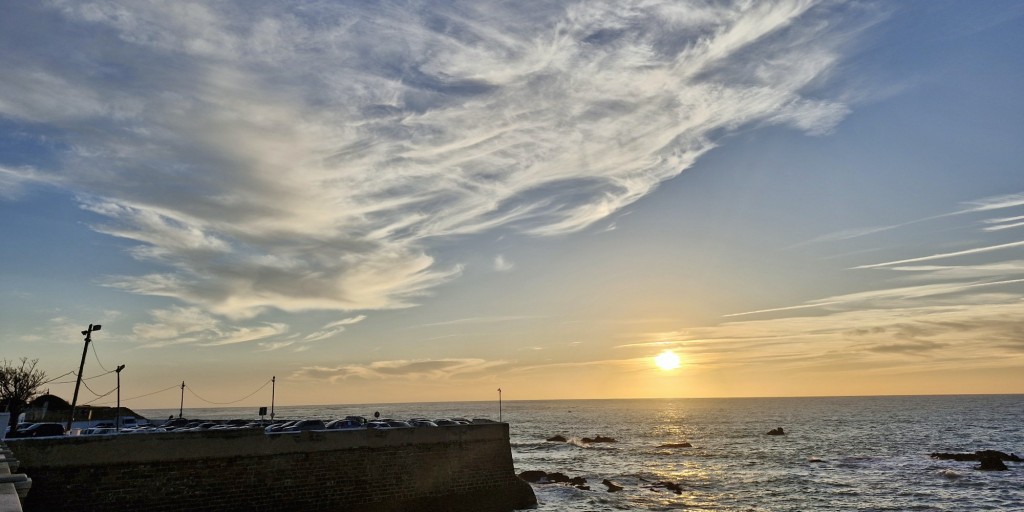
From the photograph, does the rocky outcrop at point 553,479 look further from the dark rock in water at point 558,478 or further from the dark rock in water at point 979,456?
the dark rock in water at point 979,456

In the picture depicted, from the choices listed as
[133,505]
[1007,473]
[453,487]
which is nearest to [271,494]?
[133,505]

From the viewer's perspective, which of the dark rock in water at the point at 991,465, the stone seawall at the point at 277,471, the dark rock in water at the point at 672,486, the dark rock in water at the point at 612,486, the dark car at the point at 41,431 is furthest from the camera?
the dark rock in water at the point at 991,465

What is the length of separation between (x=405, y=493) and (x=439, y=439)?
3.07 m

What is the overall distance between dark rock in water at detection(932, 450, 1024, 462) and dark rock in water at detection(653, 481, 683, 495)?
32.0 m

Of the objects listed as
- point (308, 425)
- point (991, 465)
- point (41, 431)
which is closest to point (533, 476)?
point (308, 425)

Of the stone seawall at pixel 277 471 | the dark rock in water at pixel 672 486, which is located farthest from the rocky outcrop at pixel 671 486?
the stone seawall at pixel 277 471

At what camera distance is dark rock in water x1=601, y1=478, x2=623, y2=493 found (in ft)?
144

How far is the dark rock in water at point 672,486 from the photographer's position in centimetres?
4429

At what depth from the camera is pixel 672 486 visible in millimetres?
45812

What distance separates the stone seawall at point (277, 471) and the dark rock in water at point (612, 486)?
13323 millimetres

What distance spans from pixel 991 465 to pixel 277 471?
197 feet

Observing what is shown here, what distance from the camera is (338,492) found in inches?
1044

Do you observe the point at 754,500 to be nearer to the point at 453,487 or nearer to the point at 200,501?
the point at 453,487

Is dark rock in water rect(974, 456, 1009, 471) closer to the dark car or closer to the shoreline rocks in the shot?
the shoreline rocks
